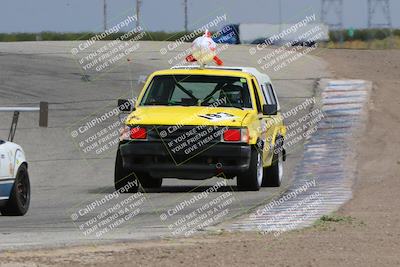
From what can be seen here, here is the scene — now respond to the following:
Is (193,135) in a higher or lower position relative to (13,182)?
lower

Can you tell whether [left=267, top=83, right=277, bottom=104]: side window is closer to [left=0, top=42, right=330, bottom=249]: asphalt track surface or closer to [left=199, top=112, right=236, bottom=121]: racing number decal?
[left=0, top=42, right=330, bottom=249]: asphalt track surface

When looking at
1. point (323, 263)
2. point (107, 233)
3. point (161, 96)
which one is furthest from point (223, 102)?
point (323, 263)

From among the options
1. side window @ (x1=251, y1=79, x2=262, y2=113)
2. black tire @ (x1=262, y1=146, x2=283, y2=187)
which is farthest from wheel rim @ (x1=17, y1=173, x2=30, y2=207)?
black tire @ (x1=262, y1=146, x2=283, y2=187)

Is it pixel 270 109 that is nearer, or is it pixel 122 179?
pixel 122 179

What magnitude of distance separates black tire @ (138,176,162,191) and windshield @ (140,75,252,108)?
106cm

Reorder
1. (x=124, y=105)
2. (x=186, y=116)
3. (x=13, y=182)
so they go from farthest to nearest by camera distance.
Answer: (x=124, y=105) → (x=186, y=116) → (x=13, y=182)

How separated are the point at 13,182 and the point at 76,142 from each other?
11.6 m

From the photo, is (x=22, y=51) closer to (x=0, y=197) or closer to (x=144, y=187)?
(x=144, y=187)

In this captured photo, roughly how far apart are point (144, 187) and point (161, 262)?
8.67m

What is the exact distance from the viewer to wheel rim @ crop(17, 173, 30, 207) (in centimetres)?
1429

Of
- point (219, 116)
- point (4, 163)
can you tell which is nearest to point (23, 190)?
point (4, 163)

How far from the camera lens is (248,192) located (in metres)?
17.5

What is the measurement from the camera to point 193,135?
55.6 feet

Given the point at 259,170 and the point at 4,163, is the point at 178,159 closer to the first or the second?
the point at 259,170
